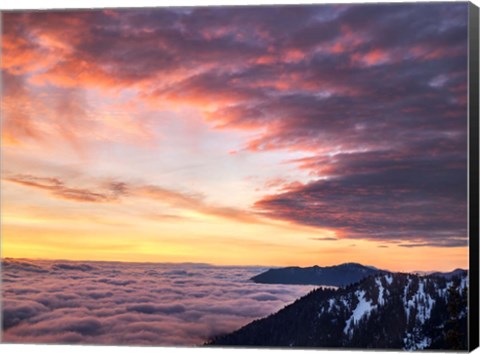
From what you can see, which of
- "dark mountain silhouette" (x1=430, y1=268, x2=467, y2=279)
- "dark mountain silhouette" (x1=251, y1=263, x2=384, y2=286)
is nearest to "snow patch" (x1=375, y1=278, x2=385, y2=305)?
"dark mountain silhouette" (x1=251, y1=263, x2=384, y2=286)

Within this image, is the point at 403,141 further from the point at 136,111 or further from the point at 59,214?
the point at 59,214

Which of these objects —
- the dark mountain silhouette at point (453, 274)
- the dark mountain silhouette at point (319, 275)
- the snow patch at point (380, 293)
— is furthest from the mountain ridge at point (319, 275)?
the dark mountain silhouette at point (453, 274)

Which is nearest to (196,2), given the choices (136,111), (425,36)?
(136,111)

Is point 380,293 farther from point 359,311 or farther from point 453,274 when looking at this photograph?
point 453,274

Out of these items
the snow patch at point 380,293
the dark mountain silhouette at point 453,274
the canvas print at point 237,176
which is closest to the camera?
the dark mountain silhouette at point 453,274

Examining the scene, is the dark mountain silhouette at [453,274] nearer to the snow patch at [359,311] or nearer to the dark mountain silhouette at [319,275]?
the dark mountain silhouette at [319,275]

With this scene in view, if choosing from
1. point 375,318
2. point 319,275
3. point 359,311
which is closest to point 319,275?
point 319,275
